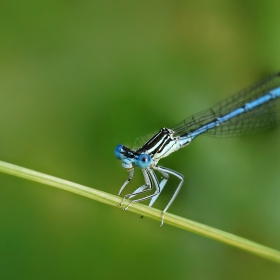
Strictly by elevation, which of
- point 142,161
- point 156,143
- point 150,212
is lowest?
point 150,212

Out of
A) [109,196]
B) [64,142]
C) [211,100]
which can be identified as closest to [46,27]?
[64,142]

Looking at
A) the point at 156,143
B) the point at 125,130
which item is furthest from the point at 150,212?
the point at 125,130

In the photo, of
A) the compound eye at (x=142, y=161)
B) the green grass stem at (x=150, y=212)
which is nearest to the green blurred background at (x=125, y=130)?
the compound eye at (x=142, y=161)

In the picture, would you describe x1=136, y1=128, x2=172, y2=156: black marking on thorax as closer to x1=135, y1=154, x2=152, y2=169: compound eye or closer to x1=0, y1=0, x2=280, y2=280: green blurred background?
x1=135, y1=154, x2=152, y2=169: compound eye

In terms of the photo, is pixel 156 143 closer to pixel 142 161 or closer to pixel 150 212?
pixel 142 161

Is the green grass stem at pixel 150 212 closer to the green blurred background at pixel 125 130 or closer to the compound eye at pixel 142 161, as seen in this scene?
the compound eye at pixel 142 161

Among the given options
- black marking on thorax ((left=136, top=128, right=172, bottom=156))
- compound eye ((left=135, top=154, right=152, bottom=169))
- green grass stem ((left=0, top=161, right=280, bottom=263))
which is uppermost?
black marking on thorax ((left=136, top=128, right=172, bottom=156))

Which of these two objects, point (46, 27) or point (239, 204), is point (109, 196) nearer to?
point (239, 204)

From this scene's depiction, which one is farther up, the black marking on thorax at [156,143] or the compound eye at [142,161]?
the black marking on thorax at [156,143]

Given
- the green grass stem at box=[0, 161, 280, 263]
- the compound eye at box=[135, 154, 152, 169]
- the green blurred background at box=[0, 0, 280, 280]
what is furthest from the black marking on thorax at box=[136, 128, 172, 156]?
the green grass stem at box=[0, 161, 280, 263]
